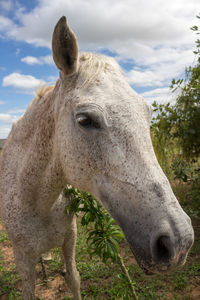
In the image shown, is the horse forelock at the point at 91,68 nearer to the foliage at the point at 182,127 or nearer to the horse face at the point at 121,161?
the horse face at the point at 121,161

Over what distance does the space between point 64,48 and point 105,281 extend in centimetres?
350

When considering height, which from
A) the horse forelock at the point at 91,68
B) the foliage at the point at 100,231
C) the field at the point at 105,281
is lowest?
the field at the point at 105,281

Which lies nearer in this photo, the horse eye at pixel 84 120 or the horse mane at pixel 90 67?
the horse eye at pixel 84 120

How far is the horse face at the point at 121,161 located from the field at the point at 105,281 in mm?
1923

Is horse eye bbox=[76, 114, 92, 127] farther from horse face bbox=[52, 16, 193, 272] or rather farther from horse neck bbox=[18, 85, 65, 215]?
horse neck bbox=[18, 85, 65, 215]

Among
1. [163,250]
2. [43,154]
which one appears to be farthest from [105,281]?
[163,250]

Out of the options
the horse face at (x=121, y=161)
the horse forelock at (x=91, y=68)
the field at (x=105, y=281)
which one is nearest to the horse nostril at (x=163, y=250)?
the horse face at (x=121, y=161)

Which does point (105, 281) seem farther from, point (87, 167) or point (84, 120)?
point (84, 120)

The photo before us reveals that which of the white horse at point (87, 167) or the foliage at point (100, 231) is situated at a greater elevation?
the white horse at point (87, 167)

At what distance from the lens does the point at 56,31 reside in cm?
151

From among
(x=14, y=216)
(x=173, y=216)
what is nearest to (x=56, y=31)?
(x=173, y=216)

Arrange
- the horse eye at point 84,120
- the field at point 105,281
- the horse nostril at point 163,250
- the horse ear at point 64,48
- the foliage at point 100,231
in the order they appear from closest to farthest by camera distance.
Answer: the horse nostril at point 163,250
the horse eye at point 84,120
the horse ear at point 64,48
the foliage at point 100,231
the field at point 105,281

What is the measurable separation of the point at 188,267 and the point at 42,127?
3.40m

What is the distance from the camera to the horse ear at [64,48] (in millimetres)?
1512
